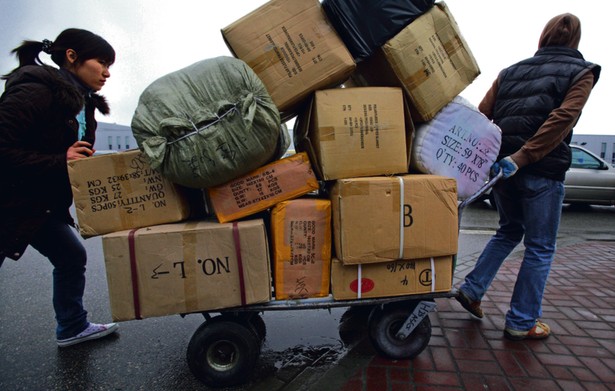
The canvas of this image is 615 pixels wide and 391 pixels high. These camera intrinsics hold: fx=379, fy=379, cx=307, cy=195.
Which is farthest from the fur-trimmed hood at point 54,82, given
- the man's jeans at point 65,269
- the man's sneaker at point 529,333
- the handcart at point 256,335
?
the man's sneaker at point 529,333

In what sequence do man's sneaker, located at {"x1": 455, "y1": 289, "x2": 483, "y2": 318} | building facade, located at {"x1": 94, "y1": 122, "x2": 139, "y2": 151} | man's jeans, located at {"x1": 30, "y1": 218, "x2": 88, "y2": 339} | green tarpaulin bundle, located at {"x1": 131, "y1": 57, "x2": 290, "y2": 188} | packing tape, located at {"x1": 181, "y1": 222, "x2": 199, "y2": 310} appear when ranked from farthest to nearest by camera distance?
building facade, located at {"x1": 94, "y1": 122, "x2": 139, "y2": 151}
man's sneaker, located at {"x1": 455, "y1": 289, "x2": 483, "y2": 318}
man's jeans, located at {"x1": 30, "y1": 218, "x2": 88, "y2": 339}
packing tape, located at {"x1": 181, "y1": 222, "x2": 199, "y2": 310}
green tarpaulin bundle, located at {"x1": 131, "y1": 57, "x2": 290, "y2": 188}

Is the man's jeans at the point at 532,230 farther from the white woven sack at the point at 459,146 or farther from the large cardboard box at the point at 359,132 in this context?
the large cardboard box at the point at 359,132

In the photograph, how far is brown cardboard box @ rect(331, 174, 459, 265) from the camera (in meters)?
2.00

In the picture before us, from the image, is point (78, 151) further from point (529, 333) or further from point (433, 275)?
point (529, 333)

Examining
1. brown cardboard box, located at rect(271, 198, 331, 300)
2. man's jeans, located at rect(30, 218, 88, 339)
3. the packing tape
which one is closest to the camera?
the packing tape

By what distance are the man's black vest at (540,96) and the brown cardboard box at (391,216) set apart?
799mm

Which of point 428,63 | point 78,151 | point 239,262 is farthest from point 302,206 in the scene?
point 78,151

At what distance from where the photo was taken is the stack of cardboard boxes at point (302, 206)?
198cm

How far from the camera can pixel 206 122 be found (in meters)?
1.88

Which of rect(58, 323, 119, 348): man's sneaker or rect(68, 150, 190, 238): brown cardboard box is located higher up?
rect(68, 150, 190, 238): brown cardboard box

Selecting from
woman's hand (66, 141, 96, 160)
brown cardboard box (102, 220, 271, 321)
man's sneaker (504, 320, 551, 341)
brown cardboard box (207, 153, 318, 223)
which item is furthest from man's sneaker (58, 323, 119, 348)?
man's sneaker (504, 320, 551, 341)

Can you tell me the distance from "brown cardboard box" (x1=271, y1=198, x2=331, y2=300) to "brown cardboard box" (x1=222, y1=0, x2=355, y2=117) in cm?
63

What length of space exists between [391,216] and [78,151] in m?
1.74

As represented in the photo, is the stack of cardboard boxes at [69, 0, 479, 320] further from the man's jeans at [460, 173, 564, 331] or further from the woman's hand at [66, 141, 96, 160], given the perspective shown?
the man's jeans at [460, 173, 564, 331]
